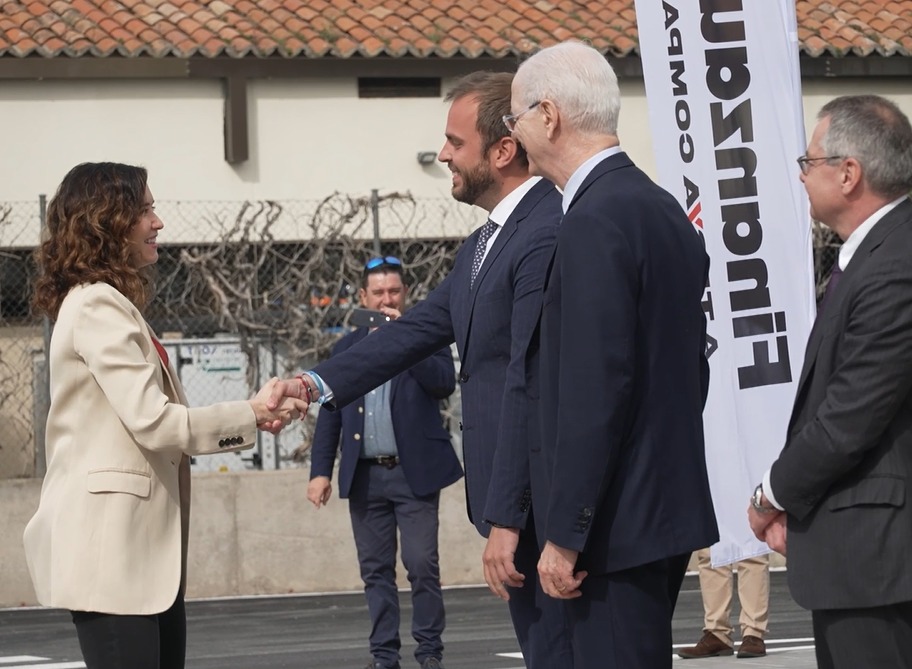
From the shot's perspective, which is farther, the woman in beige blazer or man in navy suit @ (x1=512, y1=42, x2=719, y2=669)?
the woman in beige blazer

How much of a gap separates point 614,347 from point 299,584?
9980 millimetres

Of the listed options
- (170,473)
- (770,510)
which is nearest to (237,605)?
(170,473)

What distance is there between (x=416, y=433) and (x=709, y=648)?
1.95 m

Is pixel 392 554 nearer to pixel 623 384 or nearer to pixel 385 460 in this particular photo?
pixel 385 460

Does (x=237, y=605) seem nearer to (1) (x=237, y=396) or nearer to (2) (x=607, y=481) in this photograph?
(1) (x=237, y=396)

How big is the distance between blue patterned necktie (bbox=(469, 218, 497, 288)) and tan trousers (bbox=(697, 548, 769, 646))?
390cm

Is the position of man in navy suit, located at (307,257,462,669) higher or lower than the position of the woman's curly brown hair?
lower

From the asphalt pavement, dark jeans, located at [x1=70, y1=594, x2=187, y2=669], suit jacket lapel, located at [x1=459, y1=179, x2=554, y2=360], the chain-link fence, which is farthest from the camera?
the chain-link fence

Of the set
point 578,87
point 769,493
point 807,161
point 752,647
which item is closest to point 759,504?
point 769,493

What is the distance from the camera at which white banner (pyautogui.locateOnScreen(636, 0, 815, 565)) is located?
25.5 feet

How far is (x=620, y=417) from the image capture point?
4.21 metres

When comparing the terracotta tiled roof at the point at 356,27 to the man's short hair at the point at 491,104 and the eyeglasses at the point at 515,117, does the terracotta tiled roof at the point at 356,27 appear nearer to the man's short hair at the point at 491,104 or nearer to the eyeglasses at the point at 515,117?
the man's short hair at the point at 491,104

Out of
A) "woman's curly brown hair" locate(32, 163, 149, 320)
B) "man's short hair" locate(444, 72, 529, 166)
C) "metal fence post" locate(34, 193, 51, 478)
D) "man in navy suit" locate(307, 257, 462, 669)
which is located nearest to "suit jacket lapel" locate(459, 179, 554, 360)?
"man's short hair" locate(444, 72, 529, 166)

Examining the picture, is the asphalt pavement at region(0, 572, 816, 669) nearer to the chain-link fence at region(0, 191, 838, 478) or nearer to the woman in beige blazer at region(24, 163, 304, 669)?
the chain-link fence at region(0, 191, 838, 478)
